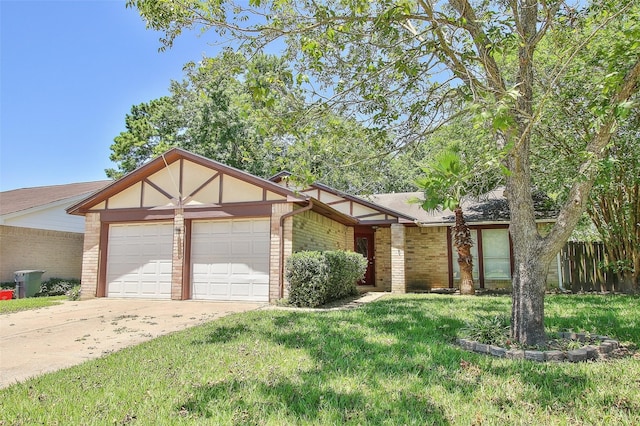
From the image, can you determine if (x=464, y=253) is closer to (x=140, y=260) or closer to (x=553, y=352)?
(x=553, y=352)

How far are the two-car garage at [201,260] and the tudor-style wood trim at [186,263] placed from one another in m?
0.09

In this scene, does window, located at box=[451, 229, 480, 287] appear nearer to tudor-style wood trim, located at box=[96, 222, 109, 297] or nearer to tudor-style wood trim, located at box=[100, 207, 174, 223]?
tudor-style wood trim, located at box=[100, 207, 174, 223]

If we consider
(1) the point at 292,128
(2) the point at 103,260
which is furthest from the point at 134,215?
(1) the point at 292,128

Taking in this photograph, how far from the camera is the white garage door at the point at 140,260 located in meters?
11.8

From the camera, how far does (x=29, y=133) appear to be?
41.2 feet

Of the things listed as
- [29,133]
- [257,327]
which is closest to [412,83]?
[257,327]

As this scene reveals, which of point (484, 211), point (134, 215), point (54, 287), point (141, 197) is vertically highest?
point (141, 197)

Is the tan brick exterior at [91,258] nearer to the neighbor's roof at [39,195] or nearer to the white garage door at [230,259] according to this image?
the white garage door at [230,259]

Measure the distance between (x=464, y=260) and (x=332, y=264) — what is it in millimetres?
5755

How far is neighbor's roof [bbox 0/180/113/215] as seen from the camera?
1530 centimetres

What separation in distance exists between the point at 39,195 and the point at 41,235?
11.7 ft

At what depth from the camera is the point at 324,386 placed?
3658 mm

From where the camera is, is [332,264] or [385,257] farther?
[385,257]

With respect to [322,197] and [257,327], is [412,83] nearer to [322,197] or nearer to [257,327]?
[257,327]
